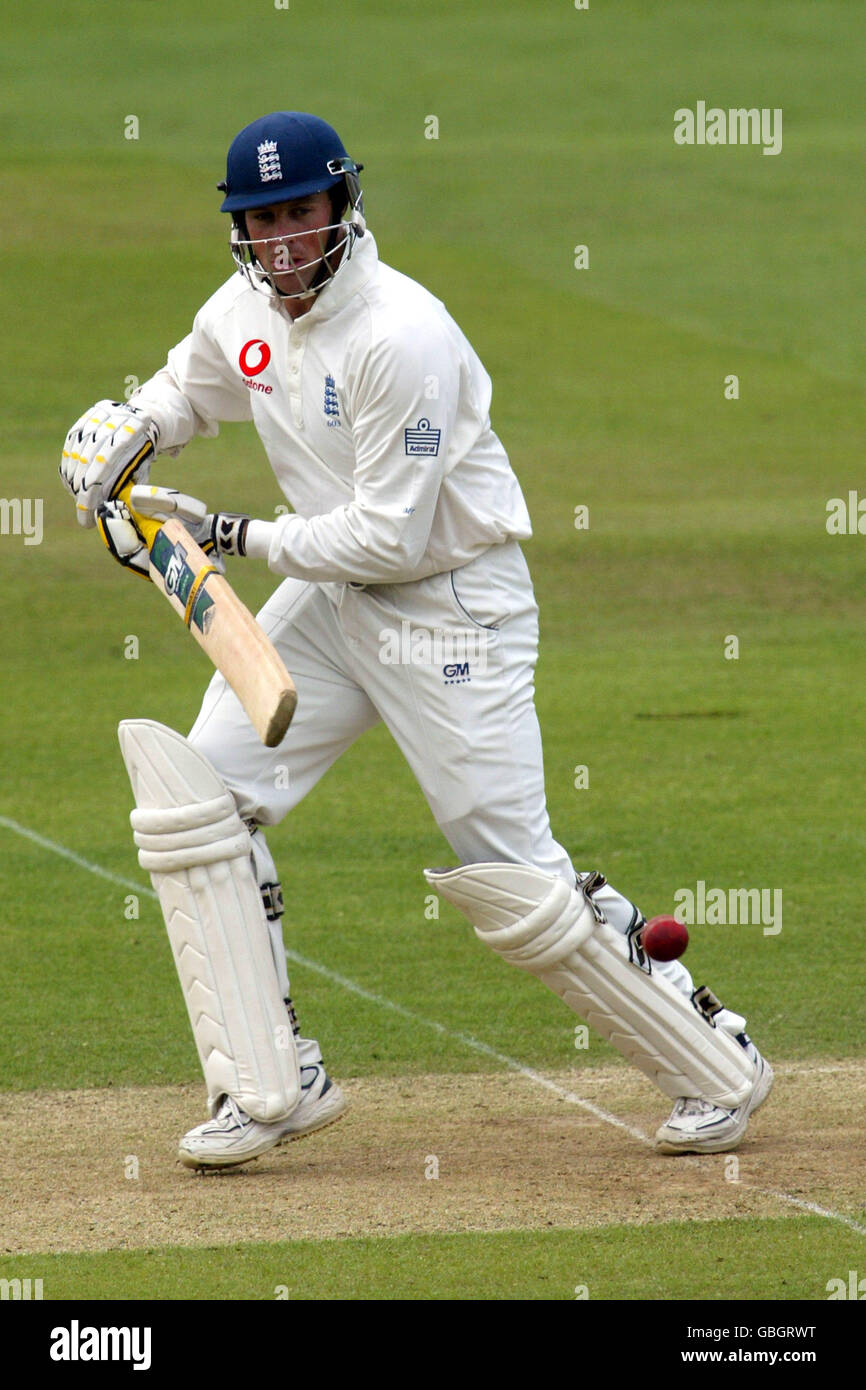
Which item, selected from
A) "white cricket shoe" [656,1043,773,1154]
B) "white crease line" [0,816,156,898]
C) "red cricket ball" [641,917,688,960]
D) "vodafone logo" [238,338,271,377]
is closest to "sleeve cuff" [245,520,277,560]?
"vodafone logo" [238,338,271,377]

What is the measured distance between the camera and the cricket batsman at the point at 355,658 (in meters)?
4.47

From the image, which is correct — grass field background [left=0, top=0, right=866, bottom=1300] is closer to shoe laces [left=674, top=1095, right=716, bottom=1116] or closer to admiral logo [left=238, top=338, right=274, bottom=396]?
shoe laces [left=674, top=1095, right=716, bottom=1116]

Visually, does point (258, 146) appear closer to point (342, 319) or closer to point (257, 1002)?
point (342, 319)

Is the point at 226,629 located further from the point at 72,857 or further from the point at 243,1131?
the point at 72,857

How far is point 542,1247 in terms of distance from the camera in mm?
4094

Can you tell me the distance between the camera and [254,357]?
4703 mm

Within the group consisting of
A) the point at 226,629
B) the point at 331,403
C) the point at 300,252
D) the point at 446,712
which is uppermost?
the point at 300,252

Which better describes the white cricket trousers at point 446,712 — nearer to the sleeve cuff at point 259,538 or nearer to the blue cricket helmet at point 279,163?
the sleeve cuff at point 259,538

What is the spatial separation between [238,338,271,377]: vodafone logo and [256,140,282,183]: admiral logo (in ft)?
1.29

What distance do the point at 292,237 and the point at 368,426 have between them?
44 cm

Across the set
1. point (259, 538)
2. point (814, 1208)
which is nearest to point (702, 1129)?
point (814, 1208)

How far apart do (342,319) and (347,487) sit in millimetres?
379

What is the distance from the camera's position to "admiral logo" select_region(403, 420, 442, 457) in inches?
174
